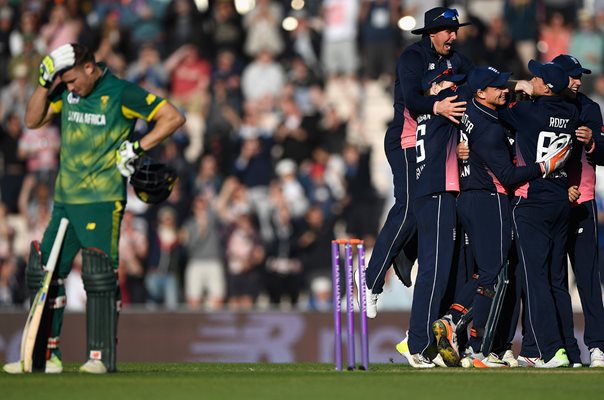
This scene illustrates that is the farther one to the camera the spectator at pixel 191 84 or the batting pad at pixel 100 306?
the spectator at pixel 191 84

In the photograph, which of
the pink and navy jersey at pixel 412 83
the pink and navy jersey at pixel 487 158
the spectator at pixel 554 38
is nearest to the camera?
the pink and navy jersey at pixel 412 83

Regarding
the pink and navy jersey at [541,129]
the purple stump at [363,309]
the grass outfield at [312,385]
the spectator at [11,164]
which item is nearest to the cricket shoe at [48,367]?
the grass outfield at [312,385]

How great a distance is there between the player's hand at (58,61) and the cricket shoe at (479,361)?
3.82m

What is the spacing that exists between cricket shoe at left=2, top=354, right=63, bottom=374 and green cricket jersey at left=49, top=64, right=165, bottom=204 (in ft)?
3.76

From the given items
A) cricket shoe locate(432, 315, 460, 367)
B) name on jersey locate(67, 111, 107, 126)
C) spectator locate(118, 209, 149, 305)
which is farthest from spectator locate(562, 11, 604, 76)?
name on jersey locate(67, 111, 107, 126)

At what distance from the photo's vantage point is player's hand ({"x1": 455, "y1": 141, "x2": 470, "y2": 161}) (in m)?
10.8

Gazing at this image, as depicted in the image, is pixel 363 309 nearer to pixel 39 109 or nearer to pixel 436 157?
pixel 436 157

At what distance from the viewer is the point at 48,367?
32.0 feet

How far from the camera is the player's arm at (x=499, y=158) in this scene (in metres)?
10.7

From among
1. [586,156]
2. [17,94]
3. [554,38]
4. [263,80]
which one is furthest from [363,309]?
[17,94]

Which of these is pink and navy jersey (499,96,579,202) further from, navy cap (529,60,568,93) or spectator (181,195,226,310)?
spectator (181,195,226,310)

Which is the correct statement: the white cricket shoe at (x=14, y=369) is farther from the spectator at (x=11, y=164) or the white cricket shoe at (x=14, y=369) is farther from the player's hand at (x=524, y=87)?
the spectator at (x=11, y=164)

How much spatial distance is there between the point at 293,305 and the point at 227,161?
275cm

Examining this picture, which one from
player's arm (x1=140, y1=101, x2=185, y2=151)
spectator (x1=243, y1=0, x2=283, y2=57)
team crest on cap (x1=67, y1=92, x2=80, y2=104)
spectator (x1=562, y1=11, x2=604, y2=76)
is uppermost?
spectator (x1=243, y1=0, x2=283, y2=57)
